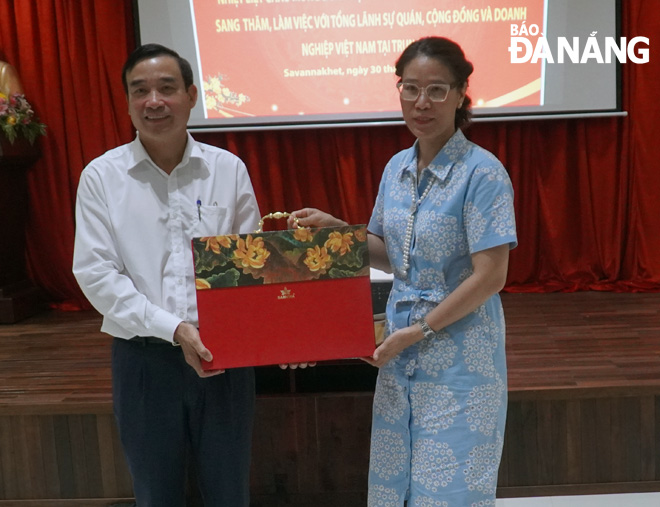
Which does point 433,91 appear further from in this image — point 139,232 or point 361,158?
point 361,158

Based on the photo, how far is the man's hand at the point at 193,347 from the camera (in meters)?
1.46

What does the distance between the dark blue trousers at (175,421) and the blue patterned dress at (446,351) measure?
1.14 ft

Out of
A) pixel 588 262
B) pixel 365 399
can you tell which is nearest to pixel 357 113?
pixel 588 262

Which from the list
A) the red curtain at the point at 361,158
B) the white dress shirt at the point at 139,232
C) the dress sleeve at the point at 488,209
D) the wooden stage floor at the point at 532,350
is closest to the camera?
the dress sleeve at the point at 488,209

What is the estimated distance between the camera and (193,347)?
147 cm

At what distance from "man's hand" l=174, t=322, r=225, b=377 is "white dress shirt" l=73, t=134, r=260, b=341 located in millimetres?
36

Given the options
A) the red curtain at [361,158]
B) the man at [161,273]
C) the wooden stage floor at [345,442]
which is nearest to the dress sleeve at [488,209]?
the man at [161,273]

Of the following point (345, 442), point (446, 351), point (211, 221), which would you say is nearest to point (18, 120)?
point (345, 442)

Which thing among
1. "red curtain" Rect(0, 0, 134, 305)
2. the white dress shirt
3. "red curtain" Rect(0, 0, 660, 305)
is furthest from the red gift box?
"red curtain" Rect(0, 0, 134, 305)

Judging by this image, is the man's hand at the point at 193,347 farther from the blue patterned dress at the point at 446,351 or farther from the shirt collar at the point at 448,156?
the shirt collar at the point at 448,156

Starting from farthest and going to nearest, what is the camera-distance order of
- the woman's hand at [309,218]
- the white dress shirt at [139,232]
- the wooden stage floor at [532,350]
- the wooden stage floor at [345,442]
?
1. the wooden stage floor at [532,350]
2. the wooden stage floor at [345,442]
3. the woman's hand at [309,218]
4. the white dress shirt at [139,232]

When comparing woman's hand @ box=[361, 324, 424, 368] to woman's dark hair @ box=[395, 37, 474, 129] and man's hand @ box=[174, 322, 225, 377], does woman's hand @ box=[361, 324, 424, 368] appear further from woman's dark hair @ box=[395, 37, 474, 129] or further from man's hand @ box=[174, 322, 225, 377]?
woman's dark hair @ box=[395, 37, 474, 129]

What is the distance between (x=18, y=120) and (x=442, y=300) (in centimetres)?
331

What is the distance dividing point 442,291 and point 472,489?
41 centimetres
